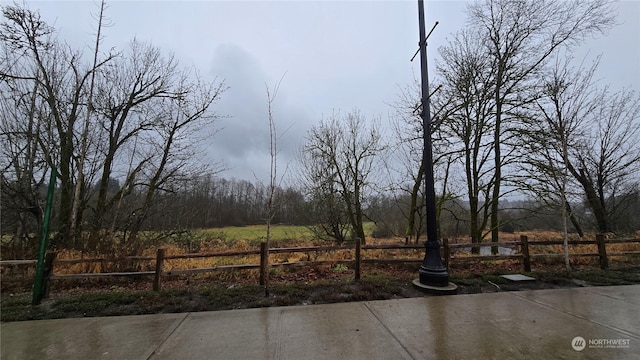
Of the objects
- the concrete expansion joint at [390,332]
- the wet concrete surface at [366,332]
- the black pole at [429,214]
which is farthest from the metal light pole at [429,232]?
the concrete expansion joint at [390,332]

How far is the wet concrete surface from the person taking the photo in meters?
3.20

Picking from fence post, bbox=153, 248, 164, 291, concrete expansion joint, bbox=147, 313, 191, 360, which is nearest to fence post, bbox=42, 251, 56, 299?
fence post, bbox=153, 248, 164, 291

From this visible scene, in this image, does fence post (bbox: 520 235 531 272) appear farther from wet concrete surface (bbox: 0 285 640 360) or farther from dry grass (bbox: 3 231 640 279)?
wet concrete surface (bbox: 0 285 640 360)

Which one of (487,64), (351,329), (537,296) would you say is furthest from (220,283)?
(487,64)

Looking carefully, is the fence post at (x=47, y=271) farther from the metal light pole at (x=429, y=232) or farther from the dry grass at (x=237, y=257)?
the metal light pole at (x=429, y=232)

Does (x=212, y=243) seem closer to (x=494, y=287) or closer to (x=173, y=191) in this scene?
(x=173, y=191)

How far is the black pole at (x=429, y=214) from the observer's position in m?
5.44

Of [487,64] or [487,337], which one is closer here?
[487,337]

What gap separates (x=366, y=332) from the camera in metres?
3.69

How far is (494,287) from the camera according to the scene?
18.7ft

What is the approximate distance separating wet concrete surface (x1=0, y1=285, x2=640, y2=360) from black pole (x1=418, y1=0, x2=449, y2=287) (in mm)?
554

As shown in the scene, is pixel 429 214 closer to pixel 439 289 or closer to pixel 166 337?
pixel 439 289

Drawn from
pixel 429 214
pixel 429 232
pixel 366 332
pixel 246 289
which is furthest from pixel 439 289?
pixel 246 289

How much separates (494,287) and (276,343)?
4.81m
